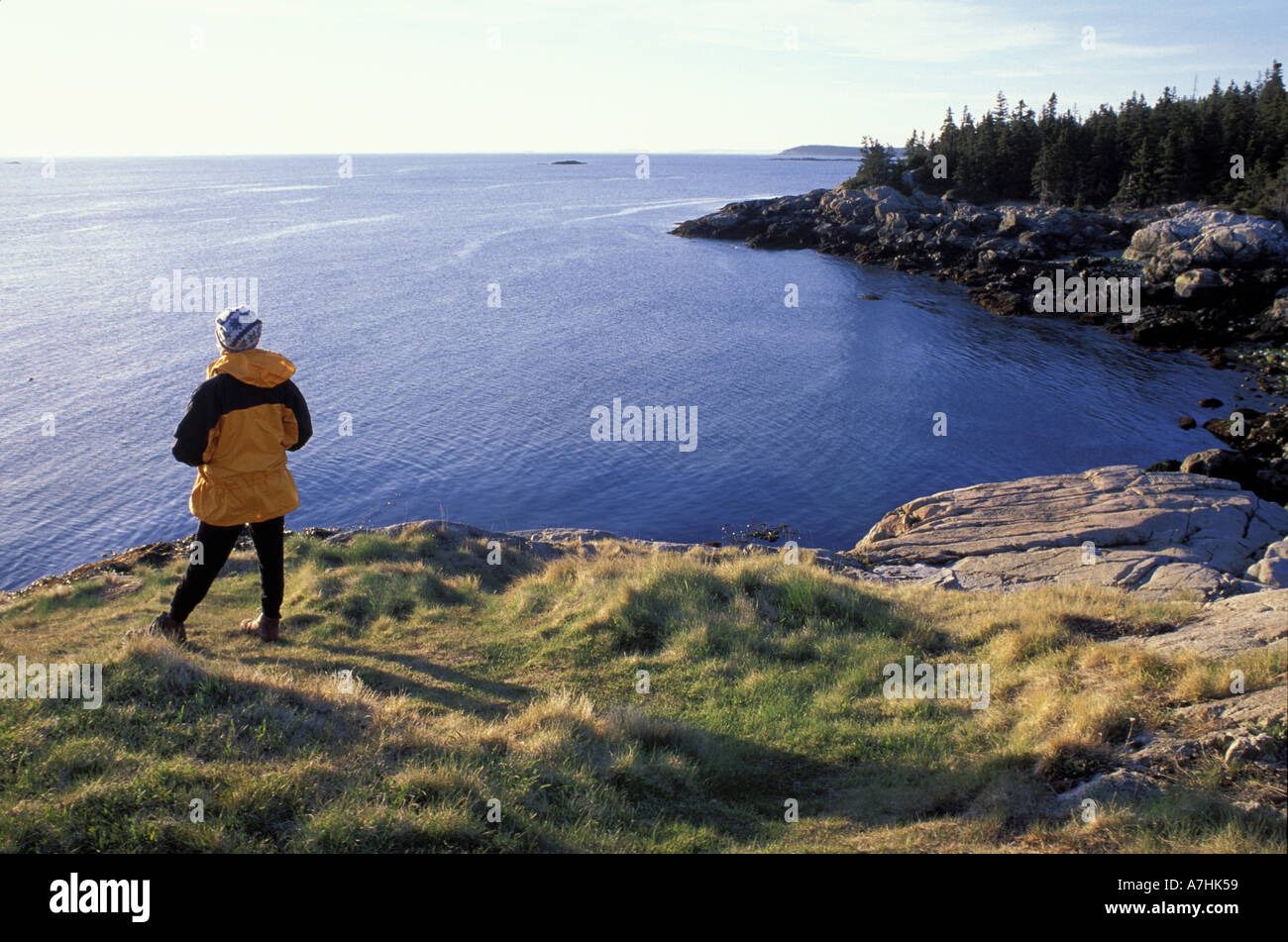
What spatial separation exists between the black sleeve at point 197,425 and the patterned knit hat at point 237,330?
42 cm

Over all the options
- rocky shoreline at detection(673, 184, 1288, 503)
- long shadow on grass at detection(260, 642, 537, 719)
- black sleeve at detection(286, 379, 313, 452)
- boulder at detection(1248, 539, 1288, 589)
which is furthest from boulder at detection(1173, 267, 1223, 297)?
black sleeve at detection(286, 379, 313, 452)

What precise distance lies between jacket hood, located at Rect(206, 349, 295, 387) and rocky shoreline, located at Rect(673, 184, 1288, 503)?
27.7m

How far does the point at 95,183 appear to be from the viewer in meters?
176

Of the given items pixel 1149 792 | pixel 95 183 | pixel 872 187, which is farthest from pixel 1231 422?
pixel 95 183

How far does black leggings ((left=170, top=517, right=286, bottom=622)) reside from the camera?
803 centimetres

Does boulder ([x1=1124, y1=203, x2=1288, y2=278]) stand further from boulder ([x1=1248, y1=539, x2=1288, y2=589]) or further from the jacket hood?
the jacket hood

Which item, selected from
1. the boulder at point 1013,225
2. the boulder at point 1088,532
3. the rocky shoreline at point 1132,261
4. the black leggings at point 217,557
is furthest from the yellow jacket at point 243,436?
the boulder at point 1013,225

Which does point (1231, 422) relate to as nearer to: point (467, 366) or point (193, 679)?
point (467, 366)

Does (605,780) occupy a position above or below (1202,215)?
below

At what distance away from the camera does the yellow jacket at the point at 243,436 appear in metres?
7.63

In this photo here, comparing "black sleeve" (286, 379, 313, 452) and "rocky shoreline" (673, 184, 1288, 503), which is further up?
"rocky shoreline" (673, 184, 1288, 503)

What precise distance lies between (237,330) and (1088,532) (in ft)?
63.8

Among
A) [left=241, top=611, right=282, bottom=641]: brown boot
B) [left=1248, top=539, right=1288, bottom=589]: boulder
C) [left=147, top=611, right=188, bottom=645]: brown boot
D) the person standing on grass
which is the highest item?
the person standing on grass
